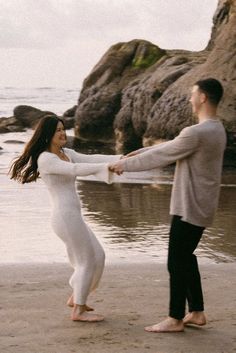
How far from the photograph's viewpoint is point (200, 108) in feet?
18.6

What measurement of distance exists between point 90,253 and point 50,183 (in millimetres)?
609

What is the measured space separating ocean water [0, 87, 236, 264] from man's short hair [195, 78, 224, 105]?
3.26 meters

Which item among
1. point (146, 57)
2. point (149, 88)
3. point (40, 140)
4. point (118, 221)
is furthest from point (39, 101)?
point (40, 140)

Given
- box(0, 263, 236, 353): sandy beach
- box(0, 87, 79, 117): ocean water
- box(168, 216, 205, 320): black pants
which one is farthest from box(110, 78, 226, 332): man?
box(0, 87, 79, 117): ocean water

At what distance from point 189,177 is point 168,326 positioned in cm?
107

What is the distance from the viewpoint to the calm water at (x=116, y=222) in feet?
29.4

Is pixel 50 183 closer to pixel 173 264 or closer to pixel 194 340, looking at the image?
pixel 173 264

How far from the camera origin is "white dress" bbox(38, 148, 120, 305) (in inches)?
233

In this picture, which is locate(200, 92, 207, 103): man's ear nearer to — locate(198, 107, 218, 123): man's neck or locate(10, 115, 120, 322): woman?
locate(198, 107, 218, 123): man's neck

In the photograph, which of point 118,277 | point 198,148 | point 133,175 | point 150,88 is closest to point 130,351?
point 198,148

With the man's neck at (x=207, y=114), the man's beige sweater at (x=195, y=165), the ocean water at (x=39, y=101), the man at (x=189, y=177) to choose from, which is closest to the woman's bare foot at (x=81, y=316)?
the man at (x=189, y=177)

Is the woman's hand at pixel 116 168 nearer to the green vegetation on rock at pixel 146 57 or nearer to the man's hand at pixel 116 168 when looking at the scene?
the man's hand at pixel 116 168

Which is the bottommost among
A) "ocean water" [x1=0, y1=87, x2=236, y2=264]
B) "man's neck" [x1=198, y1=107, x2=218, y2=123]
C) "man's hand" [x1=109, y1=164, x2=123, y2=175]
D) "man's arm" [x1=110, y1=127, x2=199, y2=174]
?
"ocean water" [x1=0, y1=87, x2=236, y2=264]

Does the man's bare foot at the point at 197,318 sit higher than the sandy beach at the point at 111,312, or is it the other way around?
the man's bare foot at the point at 197,318
